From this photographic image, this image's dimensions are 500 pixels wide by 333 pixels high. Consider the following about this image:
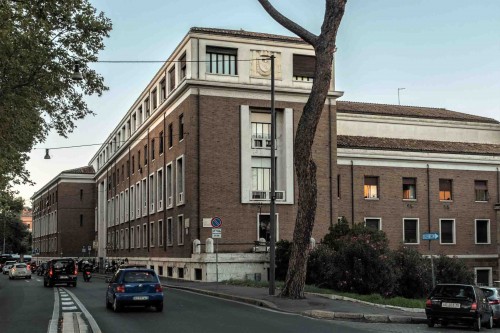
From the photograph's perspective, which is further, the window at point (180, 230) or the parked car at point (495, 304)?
the window at point (180, 230)

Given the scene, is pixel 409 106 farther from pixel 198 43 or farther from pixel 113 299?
pixel 113 299

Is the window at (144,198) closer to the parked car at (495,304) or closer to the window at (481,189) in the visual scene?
the window at (481,189)

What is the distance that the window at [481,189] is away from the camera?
52.1 m

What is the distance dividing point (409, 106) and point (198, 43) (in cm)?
2564

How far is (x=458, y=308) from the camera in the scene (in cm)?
1789

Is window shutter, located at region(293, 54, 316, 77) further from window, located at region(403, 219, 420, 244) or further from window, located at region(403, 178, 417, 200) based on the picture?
window, located at region(403, 219, 420, 244)

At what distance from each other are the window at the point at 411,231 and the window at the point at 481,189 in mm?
6325

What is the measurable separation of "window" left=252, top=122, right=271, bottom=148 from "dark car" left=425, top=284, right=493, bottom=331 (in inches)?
1000

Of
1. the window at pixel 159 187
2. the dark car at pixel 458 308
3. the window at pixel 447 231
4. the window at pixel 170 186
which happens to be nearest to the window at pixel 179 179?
the window at pixel 170 186

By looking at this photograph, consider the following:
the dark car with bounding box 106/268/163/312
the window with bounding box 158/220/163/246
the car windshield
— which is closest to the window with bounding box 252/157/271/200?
the window with bounding box 158/220/163/246

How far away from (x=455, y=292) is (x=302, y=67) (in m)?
27.8

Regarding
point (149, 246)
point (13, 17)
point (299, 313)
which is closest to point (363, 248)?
point (299, 313)

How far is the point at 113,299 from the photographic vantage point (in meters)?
19.8

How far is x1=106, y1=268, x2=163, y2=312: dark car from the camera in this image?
19469 millimetres
